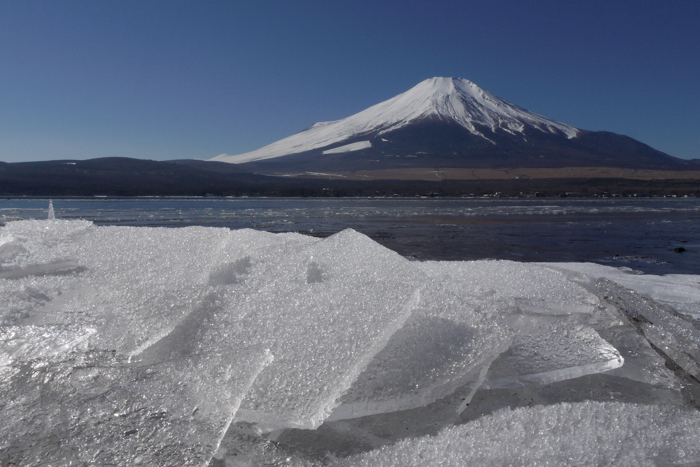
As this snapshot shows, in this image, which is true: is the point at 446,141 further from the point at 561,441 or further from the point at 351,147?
the point at 561,441

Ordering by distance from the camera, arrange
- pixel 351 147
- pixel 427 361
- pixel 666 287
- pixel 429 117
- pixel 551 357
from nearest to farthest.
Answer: pixel 427 361 → pixel 551 357 → pixel 666 287 → pixel 351 147 → pixel 429 117

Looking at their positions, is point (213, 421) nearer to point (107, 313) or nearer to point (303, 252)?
point (107, 313)

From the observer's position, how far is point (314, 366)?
1410 mm

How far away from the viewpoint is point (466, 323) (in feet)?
5.27

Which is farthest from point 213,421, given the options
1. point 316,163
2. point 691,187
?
point 316,163

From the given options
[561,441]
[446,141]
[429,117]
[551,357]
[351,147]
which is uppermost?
[429,117]

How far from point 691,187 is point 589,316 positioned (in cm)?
6853

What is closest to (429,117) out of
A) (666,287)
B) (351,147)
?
(351,147)

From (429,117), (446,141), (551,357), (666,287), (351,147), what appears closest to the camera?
(551,357)

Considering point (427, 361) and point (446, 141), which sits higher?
point (446, 141)

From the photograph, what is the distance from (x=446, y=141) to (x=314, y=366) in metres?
154

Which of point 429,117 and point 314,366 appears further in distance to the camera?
point 429,117

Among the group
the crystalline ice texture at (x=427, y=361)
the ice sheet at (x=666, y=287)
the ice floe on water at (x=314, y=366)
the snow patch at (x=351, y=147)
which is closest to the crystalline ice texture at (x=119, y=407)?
the ice floe on water at (x=314, y=366)

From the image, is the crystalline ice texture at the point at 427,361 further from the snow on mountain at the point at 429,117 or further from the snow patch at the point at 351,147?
the snow on mountain at the point at 429,117
